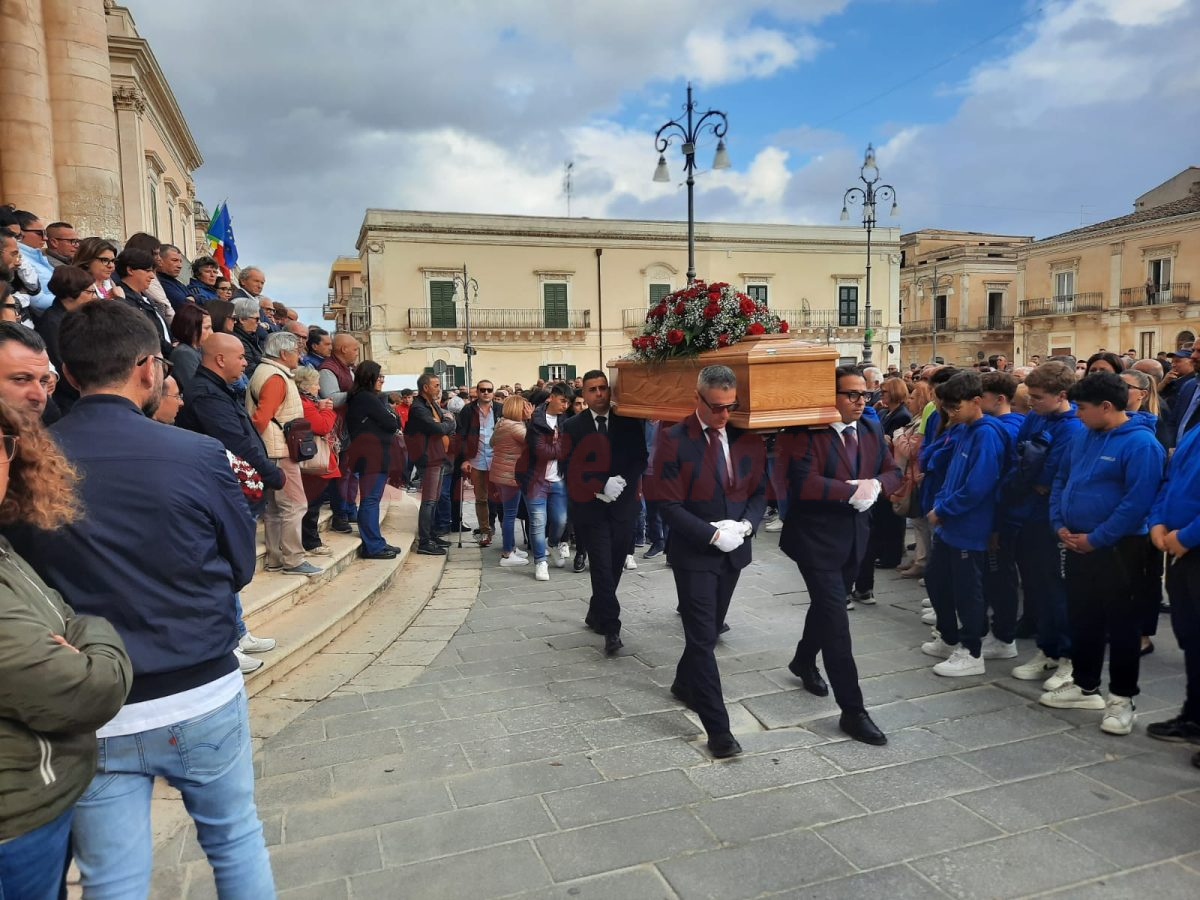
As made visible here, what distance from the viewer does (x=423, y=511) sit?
8547mm

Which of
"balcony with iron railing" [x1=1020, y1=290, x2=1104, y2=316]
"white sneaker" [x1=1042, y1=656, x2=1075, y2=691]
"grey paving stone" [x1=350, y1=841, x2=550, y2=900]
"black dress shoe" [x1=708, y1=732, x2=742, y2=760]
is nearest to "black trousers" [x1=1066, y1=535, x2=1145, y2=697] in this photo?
"white sneaker" [x1=1042, y1=656, x2=1075, y2=691]

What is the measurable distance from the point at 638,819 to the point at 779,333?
9.48 feet

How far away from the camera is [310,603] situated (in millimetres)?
5918

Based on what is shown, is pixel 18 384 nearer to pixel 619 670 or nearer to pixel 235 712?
pixel 235 712

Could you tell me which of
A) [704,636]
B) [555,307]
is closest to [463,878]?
[704,636]

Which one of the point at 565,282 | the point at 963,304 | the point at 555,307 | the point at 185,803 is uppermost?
the point at 565,282

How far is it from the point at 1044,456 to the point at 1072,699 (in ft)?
4.58

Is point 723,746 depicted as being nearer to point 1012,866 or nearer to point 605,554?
point 1012,866

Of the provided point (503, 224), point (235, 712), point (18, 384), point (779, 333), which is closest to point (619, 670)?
point (779, 333)

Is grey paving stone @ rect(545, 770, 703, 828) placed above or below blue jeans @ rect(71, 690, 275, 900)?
below

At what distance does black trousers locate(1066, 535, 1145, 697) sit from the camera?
157 inches

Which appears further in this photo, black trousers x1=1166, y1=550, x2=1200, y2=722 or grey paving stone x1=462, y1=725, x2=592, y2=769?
grey paving stone x1=462, y1=725, x2=592, y2=769

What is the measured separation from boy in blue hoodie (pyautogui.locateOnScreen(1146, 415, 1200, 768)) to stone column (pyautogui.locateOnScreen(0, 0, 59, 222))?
38.9 feet

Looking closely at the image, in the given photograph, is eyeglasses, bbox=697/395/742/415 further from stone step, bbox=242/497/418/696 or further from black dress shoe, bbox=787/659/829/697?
stone step, bbox=242/497/418/696
